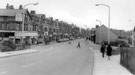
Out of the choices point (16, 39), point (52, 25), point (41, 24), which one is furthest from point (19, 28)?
point (52, 25)

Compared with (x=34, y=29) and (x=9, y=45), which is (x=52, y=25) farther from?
(x=9, y=45)

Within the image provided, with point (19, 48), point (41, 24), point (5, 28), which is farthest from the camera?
point (41, 24)

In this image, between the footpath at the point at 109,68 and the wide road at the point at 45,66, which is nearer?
the footpath at the point at 109,68

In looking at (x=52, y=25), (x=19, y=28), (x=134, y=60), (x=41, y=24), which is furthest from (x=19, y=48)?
(x=52, y=25)

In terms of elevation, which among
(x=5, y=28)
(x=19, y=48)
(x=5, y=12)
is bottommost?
(x=19, y=48)

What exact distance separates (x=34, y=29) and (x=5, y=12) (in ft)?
45.2

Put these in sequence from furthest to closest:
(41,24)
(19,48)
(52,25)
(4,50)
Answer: (52,25) < (41,24) < (19,48) < (4,50)

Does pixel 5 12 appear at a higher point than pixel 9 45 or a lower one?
higher

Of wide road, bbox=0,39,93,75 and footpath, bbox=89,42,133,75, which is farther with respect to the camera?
wide road, bbox=0,39,93,75

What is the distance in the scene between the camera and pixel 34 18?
247 ft

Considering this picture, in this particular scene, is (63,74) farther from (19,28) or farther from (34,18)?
(34,18)

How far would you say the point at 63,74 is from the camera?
12336 millimetres

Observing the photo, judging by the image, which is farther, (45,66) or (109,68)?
(45,66)

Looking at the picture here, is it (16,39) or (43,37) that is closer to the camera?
(16,39)
